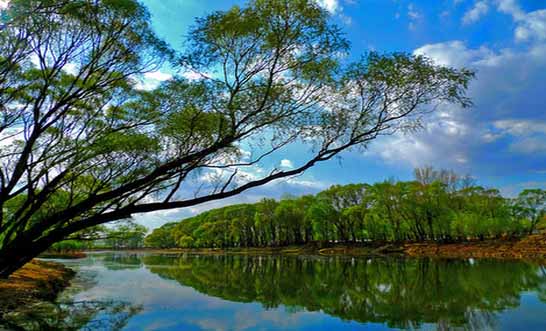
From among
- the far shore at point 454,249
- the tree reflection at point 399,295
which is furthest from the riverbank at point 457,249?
the tree reflection at point 399,295

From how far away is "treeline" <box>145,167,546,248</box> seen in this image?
56312 mm

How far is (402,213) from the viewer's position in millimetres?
60438

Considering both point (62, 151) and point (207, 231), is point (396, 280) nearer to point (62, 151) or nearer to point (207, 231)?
point (62, 151)

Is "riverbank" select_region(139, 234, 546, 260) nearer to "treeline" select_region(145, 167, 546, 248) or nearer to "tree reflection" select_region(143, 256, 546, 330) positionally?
"treeline" select_region(145, 167, 546, 248)

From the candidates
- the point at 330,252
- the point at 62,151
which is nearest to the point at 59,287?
the point at 62,151

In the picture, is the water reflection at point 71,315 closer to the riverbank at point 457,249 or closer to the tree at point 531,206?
the riverbank at point 457,249

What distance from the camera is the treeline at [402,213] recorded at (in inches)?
2217

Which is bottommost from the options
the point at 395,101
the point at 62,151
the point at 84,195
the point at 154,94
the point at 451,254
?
the point at 451,254

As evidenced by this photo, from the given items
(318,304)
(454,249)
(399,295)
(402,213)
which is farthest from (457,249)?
(318,304)

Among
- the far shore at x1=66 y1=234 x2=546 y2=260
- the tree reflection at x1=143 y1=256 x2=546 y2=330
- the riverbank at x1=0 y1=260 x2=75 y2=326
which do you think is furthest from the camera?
the far shore at x1=66 y1=234 x2=546 y2=260

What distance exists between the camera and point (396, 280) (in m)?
22.8

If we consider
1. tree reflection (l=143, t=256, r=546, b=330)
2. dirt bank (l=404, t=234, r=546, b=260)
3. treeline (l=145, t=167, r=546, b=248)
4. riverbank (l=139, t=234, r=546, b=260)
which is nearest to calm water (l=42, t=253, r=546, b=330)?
tree reflection (l=143, t=256, r=546, b=330)

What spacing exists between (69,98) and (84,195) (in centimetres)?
586

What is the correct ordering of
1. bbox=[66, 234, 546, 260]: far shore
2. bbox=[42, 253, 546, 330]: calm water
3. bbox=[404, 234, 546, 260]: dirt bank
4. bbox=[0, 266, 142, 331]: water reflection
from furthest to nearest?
bbox=[66, 234, 546, 260]: far shore, bbox=[404, 234, 546, 260]: dirt bank, bbox=[42, 253, 546, 330]: calm water, bbox=[0, 266, 142, 331]: water reflection
